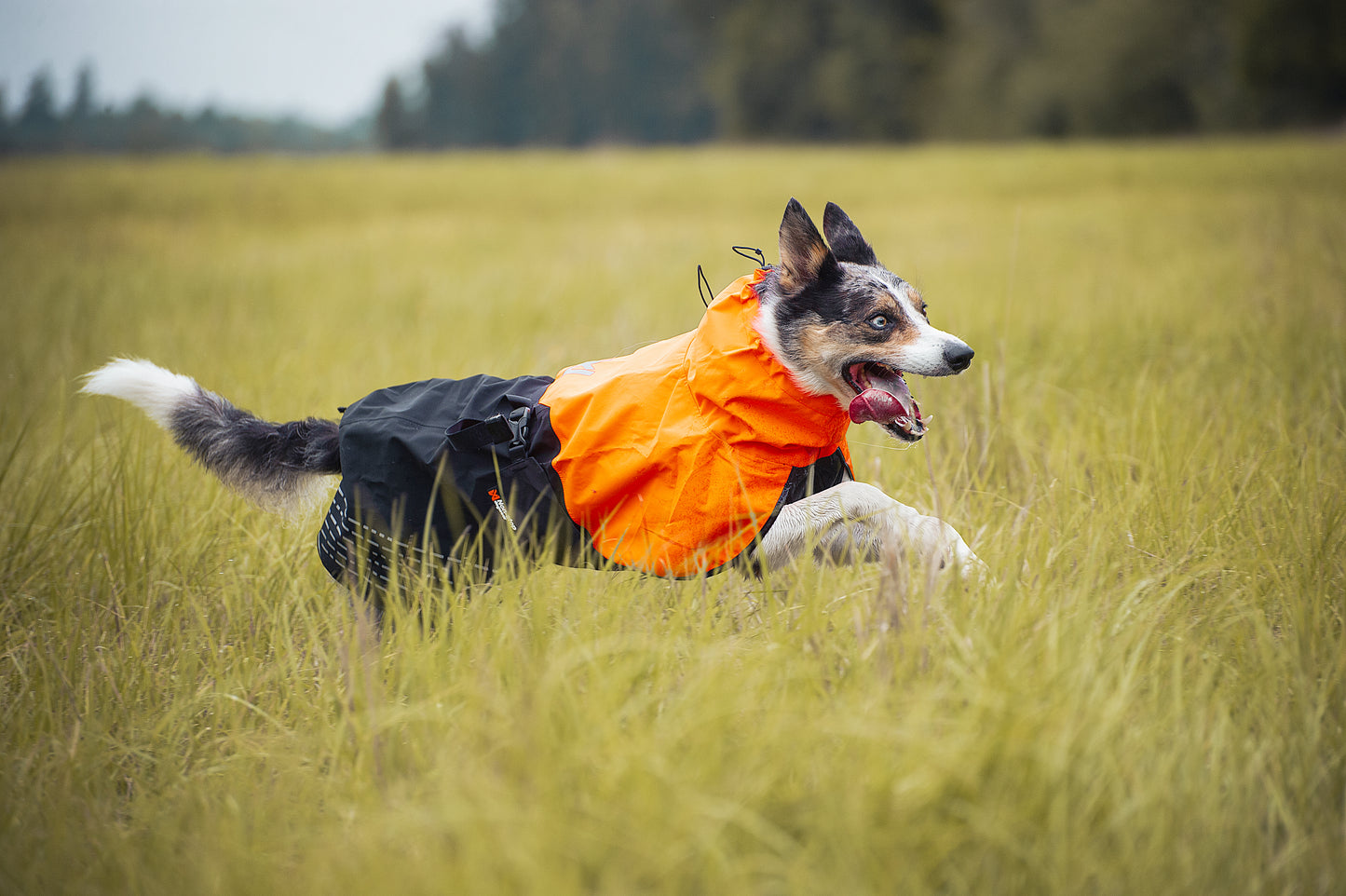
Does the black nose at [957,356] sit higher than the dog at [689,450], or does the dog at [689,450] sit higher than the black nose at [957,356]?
the black nose at [957,356]

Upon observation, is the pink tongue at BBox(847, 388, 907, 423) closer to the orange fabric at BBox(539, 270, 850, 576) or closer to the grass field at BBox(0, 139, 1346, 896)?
the orange fabric at BBox(539, 270, 850, 576)

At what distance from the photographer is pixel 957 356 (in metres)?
2.07

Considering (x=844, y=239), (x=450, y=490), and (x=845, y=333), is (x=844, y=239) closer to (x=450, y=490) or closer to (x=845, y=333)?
(x=845, y=333)

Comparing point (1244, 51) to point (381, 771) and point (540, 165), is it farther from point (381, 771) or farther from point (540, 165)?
point (381, 771)

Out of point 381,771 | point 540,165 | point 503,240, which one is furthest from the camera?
point 540,165

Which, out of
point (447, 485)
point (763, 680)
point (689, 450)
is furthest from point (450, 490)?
point (763, 680)

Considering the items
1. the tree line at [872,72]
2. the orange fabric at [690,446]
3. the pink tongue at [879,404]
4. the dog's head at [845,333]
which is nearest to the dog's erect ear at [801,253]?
the dog's head at [845,333]

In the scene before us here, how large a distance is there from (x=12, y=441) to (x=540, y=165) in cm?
1773

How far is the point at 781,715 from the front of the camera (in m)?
1.51

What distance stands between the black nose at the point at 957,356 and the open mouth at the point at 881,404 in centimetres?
15

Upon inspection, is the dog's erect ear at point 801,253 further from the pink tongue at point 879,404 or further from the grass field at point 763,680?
the grass field at point 763,680

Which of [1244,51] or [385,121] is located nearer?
[1244,51]

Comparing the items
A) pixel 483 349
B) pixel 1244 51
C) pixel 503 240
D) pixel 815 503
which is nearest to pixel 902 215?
pixel 503 240

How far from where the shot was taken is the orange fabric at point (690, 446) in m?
2.05
